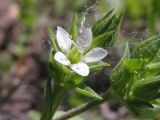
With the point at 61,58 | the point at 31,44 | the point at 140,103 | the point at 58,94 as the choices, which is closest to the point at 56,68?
the point at 61,58

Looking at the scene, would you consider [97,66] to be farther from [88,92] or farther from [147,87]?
[147,87]

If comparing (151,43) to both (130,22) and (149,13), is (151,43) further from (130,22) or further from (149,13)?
(130,22)

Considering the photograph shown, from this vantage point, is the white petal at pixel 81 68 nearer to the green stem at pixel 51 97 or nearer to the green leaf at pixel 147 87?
the green stem at pixel 51 97

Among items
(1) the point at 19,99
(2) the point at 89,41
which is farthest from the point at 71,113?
(1) the point at 19,99

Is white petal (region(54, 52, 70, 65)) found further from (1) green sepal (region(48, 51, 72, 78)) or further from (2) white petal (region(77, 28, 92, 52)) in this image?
(2) white petal (region(77, 28, 92, 52))

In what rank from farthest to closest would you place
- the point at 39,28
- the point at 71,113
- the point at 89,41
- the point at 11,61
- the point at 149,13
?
the point at 39,28 < the point at 11,61 < the point at 149,13 < the point at 71,113 < the point at 89,41

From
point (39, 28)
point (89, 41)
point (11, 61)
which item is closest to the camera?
point (89, 41)

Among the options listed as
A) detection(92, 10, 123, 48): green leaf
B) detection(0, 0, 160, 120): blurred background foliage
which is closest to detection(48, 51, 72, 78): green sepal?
detection(92, 10, 123, 48): green leaf
